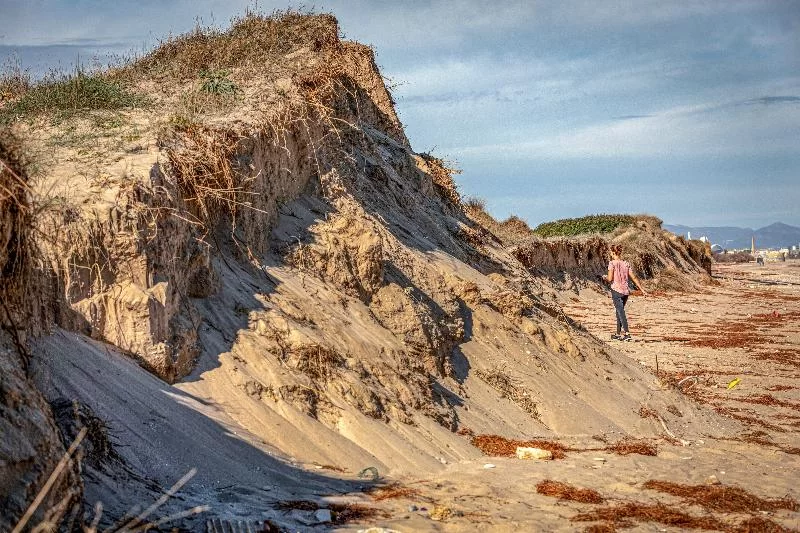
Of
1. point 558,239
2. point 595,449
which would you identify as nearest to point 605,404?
point 595,449

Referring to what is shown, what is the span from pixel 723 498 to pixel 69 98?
Answer: 27.6ft

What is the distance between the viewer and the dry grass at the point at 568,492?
6832 millimetres

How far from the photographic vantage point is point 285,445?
697 centimetres

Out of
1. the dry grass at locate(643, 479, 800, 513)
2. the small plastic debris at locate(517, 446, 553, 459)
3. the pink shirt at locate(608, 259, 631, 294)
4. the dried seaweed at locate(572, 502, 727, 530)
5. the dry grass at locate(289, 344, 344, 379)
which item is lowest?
the dry grass at locate(643, 479, 800, 513)

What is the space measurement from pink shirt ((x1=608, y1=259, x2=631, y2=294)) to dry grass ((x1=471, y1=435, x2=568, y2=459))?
5.99m

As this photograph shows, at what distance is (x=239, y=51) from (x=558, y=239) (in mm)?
25866

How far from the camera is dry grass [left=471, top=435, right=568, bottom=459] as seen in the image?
858cm

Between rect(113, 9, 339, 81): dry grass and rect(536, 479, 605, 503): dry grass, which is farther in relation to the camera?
rect(113, 9, 339, 81): dry grass

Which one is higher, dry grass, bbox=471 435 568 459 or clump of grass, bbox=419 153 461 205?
clump of grass, bbox=419 153 461 205

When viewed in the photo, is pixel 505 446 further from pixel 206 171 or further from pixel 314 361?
pixel 206 171

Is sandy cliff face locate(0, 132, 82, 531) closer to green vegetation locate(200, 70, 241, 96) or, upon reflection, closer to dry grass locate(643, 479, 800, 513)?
dry grass locate(643, 479, 800, 513)

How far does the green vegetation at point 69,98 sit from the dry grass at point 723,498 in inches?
292

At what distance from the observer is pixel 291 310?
8.67m

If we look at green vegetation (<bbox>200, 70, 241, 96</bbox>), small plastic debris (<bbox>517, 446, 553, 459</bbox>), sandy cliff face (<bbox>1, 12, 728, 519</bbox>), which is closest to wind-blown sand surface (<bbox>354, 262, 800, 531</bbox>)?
small plastic debris (<bbox>517, 446, 553, 459</bbox>)
